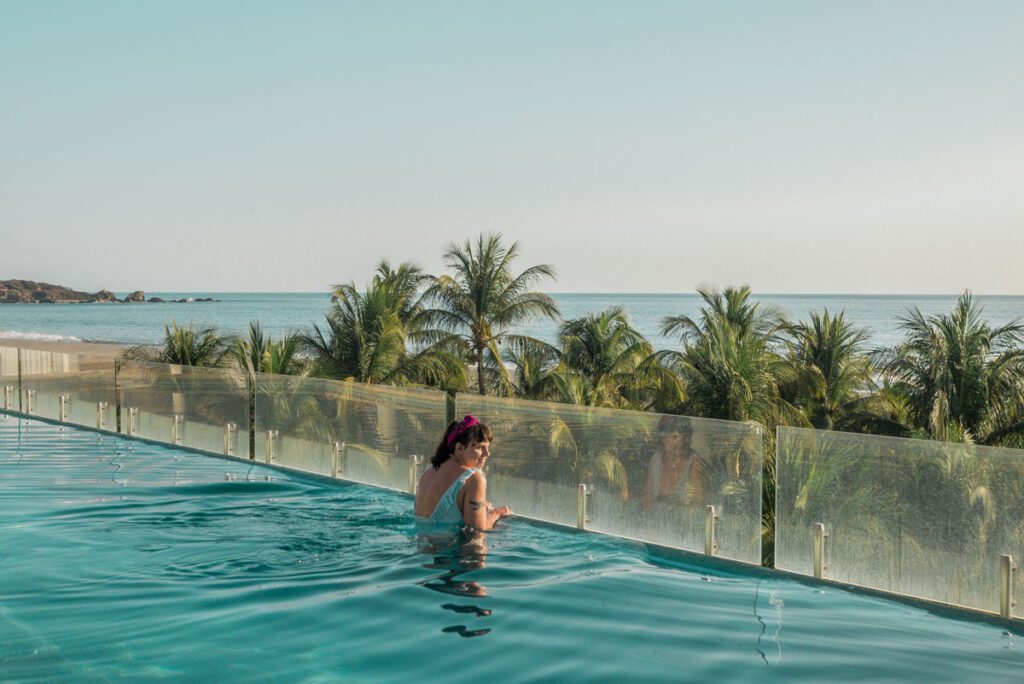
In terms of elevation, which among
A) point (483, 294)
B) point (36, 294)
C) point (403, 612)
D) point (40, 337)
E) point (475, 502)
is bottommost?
point (403, 612)

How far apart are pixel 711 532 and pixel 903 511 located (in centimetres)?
147

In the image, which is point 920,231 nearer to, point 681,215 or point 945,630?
point 681,215

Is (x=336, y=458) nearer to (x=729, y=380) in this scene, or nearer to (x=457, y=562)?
(x=457, y=562)

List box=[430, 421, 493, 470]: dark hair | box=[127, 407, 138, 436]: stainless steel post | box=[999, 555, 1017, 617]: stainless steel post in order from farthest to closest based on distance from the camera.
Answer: box=[127, 407, 138, 436]: stainless steel post < box=[430, 421, 493, 470]: dark hair < box=[999, 555, 1017, 617]: stainless steel post

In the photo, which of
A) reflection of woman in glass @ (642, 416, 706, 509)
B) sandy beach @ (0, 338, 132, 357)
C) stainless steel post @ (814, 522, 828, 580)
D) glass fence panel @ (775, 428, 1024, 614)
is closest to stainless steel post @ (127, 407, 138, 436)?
reflection of woman in glass @ (642, 416, 706, 509)

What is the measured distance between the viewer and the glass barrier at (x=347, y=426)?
33.6ft

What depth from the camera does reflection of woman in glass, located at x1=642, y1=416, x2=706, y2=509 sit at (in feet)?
25.8

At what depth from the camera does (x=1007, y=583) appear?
21.2 feet

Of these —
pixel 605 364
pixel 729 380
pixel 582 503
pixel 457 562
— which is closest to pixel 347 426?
pixel 582 503

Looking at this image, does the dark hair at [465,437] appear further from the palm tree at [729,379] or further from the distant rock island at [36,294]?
the distant rock island at [36,294]

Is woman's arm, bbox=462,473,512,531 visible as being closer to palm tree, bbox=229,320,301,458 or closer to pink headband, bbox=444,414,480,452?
pink headband, bbox=444,414,480,452

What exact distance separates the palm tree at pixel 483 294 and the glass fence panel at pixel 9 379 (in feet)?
48.3

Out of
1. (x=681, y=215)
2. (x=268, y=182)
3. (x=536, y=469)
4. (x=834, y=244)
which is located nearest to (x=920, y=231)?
(x=834, y=244)

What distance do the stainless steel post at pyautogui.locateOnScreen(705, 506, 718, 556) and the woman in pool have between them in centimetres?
165
